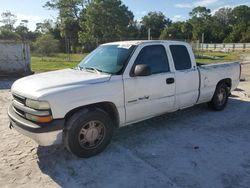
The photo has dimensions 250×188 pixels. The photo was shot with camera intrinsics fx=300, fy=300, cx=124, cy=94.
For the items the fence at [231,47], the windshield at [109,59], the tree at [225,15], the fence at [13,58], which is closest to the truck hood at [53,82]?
the windshield at [109,59]

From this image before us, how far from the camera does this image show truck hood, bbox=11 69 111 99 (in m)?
4.42

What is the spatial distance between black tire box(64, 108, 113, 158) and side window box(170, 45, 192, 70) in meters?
2.05

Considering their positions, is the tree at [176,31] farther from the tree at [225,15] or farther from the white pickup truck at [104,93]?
the white pickup truck at [104,93]

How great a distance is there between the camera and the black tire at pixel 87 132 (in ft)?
15.0

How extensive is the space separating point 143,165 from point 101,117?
1.02 meters

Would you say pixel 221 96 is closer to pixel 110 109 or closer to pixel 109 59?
pixel 109 59

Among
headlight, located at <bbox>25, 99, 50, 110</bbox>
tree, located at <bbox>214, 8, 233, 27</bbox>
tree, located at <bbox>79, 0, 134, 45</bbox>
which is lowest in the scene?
headlight, located at <bbox>25, 99, 50, 110</bbox>

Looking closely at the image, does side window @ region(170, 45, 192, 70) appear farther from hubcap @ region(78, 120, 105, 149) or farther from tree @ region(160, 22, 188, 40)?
tree @ region(160, 22, 188, 40)

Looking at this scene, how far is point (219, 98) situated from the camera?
7605mm

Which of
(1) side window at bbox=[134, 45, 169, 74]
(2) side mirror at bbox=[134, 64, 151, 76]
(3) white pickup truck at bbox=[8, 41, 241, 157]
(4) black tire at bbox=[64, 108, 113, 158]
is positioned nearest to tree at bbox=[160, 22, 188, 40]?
(3) white pickup truck at bbox=[8, 41, 241, 157]

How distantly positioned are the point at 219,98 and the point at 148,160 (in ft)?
12.0

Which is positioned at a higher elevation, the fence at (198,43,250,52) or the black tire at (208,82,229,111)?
the fence at (198,43,250,52)

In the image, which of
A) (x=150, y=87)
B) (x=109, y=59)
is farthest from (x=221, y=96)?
(x=109, y=59)

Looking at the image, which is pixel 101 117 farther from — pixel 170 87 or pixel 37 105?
pixel 170 87
